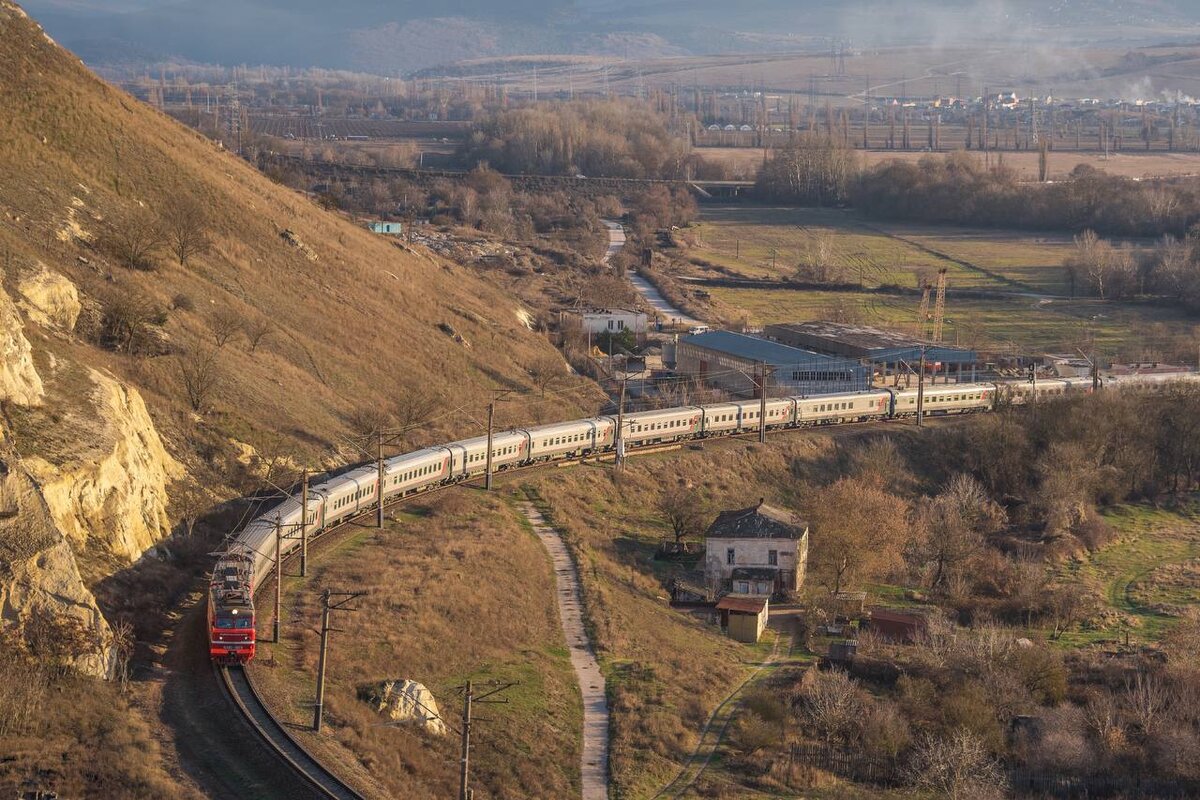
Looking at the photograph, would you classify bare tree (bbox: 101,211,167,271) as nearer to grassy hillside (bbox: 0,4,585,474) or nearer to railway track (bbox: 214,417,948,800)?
grassy hillside (bbox: 0,4,585,474)

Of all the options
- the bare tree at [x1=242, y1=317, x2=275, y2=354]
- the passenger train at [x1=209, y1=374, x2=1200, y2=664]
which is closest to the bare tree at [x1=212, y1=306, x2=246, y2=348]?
the bare tree at [x1=242, y1=317, x2=275, y2=354]

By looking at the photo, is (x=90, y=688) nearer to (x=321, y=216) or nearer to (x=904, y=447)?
(x=904, y=447)

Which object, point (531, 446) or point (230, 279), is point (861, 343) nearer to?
point (531, 446)

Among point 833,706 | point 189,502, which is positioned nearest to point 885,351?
point 189,502

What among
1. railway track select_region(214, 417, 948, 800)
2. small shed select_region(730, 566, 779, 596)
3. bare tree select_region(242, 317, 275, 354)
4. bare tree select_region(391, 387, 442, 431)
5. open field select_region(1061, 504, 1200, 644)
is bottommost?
open field select_region(1061, 504, 1200, 644)

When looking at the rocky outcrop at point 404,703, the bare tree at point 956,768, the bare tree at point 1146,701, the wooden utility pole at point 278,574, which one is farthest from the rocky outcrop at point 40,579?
the bare tree at point 1146,701

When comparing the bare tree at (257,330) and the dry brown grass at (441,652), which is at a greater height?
the bare tree at (257,330)

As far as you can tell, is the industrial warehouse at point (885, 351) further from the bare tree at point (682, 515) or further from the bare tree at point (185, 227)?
the bare tree at point (185, 227)
